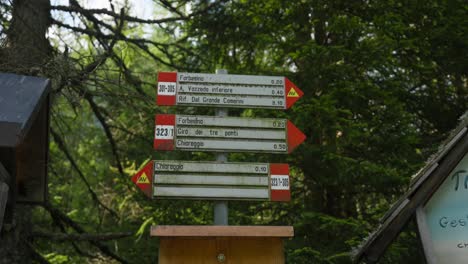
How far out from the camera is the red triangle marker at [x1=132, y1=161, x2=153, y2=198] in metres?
4.53

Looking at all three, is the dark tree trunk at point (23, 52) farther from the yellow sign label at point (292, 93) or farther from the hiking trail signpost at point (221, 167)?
the yellow sign label at point (292, 93)

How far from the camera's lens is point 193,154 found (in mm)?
8750

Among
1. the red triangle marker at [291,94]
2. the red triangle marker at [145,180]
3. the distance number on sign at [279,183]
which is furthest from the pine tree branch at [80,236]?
the red triangle marker at [291,94]

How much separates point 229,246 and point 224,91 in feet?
5.01

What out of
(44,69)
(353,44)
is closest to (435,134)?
(353,44)

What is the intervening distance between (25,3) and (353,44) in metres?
5.29

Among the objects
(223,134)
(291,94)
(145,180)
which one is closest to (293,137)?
(291,94)

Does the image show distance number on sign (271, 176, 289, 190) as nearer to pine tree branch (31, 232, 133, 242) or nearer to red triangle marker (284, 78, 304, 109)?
red triangle marker (284, 78, 304, 109)

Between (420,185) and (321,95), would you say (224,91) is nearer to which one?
(420,185)

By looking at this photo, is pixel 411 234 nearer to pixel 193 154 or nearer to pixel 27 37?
pixel 193 154

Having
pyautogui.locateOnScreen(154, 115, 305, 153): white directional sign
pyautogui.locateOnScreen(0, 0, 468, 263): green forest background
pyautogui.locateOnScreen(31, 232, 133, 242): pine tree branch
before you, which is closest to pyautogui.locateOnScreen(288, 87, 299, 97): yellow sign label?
pyautogui.locateOnScreen(154, 115, 305, 153): white directional sign

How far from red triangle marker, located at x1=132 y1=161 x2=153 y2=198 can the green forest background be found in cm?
207

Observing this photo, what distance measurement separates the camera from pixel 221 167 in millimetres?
4672

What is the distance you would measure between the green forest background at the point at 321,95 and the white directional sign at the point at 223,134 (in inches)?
73.2
